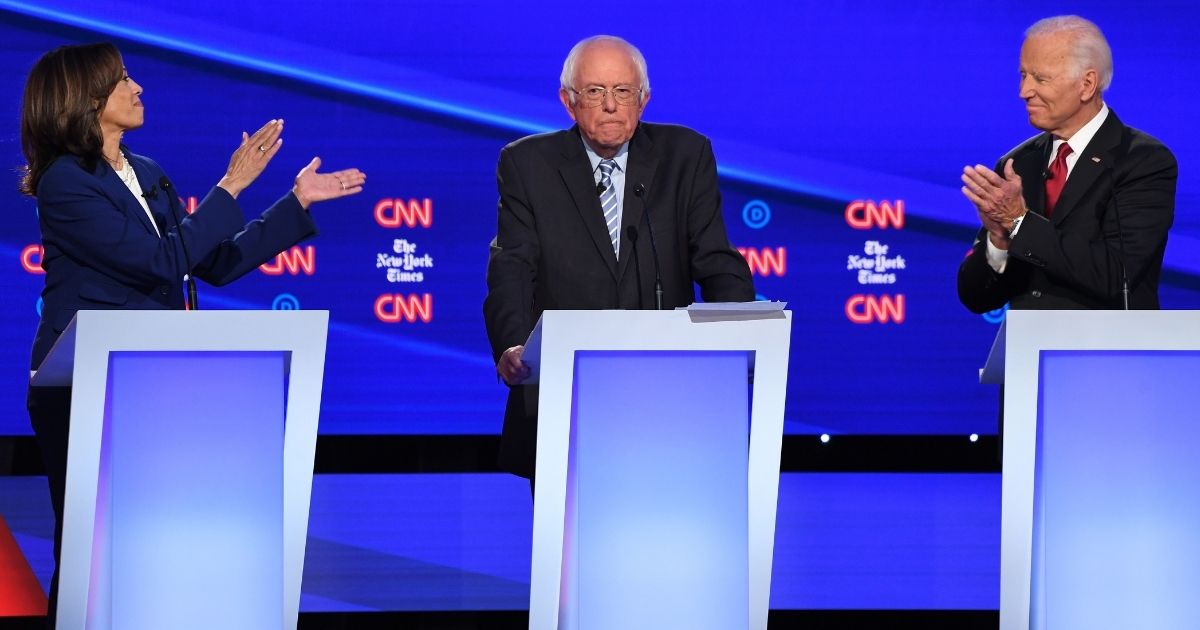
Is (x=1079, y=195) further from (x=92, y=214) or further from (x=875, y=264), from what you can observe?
(x=92, y=214)

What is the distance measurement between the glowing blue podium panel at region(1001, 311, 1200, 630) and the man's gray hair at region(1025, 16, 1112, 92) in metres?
1.13

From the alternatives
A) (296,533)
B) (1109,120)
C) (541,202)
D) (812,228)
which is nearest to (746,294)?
(541,202)

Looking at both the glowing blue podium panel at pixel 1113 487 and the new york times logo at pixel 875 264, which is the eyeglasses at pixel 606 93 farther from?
the new york times logo at pixel 875 264

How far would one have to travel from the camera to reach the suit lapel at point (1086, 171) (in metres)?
3.51

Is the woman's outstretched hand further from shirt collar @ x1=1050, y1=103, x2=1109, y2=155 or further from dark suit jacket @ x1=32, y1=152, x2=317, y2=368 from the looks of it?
shirt collar @ x1=1050, y1=103, x2=1109, y2=155

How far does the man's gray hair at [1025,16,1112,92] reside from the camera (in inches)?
139

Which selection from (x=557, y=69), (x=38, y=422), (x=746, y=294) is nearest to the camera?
(x=38, y=422)

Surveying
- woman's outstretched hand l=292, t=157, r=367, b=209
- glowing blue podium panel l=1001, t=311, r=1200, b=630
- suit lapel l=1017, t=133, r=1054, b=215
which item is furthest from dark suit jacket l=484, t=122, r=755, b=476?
glowing blue podium panel l=1001, t=311, r=1200, b=630

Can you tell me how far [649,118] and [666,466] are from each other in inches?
114

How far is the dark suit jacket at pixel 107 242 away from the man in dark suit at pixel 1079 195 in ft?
5.40

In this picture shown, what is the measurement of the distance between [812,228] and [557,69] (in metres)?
1.02

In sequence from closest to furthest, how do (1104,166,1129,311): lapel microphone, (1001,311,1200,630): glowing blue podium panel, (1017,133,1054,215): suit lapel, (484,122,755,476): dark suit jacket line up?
(1001,311,1200,630): glowing blue podium panel
(1104,166,1129,311): lapel microphone
(484,122,755,476): dark suit jacket
(1017,133,1054,215): suit lapel

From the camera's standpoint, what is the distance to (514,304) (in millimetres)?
3318

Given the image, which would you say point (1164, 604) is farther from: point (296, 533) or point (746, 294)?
point (296, 533)
